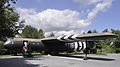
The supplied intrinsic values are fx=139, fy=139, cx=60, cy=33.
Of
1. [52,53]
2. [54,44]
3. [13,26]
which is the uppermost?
[13,26]

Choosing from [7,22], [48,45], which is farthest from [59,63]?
[48,45]

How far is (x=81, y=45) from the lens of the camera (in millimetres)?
32312

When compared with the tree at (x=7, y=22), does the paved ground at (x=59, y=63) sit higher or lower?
lower

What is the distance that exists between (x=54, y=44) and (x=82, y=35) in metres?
12.9

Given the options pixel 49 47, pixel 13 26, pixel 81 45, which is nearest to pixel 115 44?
pixel 81 45

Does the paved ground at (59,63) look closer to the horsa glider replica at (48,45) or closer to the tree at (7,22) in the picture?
the tree at (7,22)

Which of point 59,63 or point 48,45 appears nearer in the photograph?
point 59,63

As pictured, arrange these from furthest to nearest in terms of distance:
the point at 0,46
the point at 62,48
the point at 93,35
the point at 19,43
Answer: the point at 0,46, the point at 62,48, the point at 19,43, the point at 93,35

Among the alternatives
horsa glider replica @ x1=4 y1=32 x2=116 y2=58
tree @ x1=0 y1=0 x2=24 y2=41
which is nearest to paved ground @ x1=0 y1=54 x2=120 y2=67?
tree @ x1=0 y1=0 x2=24 y2=41

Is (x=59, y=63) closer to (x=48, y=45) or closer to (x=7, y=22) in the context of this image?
(x=7, y=22)

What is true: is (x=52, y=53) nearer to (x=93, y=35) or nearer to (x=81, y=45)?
(x=81, y=45)

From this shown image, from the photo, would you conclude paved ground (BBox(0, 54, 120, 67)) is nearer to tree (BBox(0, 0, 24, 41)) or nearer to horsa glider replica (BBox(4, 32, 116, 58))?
tree (BBox(0, 0, 24, 41))

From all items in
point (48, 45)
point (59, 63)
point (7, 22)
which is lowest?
point (59, 63)

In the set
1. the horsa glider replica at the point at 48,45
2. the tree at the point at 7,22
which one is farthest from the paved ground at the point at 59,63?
the horsa glider replica at the point at 48,45
